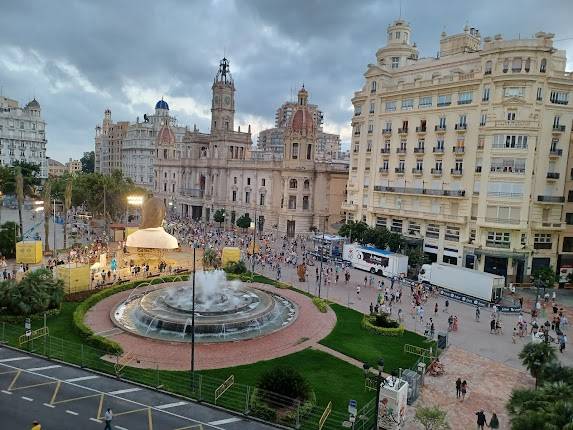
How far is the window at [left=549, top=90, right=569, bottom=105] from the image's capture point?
46391mm

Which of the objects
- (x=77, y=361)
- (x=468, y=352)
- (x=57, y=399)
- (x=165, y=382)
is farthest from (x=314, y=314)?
(x=57, y=399)

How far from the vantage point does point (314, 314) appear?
33.6 meters

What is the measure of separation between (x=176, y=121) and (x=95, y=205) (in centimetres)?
8685

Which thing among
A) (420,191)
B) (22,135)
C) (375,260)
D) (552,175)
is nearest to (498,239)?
(552,175)

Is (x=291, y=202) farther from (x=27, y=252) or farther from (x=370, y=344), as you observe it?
(x=370, y=344)

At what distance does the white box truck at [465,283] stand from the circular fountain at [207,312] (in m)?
16.0

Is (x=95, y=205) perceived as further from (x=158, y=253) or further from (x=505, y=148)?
(x=505, y=148)

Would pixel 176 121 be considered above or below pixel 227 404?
above

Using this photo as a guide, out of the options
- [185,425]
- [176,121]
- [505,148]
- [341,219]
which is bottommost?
[185,425]

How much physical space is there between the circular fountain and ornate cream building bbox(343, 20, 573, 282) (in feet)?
79.2

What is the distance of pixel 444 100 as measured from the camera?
52156 mm

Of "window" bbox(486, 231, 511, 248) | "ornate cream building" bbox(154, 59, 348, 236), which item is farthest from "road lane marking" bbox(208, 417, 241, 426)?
"ornate cream building" bbox(154, 59, 348, 236)

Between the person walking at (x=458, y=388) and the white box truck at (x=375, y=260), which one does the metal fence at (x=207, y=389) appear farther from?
the white box truck at (x=375, y=260)

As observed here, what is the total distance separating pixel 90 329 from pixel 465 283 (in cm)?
3131
